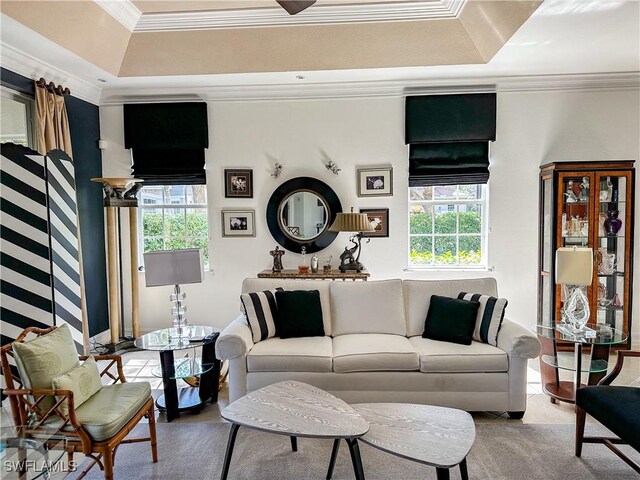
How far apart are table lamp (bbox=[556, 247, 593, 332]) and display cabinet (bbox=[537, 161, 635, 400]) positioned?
124cm

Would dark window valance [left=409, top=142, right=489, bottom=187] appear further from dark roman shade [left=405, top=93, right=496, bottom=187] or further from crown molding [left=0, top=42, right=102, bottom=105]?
crown molding [left=0, top=42, right=102, bottom=105]

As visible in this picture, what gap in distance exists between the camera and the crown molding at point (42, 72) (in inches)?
139

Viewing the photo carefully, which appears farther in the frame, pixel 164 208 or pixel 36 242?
pixel 164 208

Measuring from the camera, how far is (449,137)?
4.61 meters

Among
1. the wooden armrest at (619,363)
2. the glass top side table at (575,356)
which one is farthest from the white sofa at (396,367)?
the wooden armrest at (619,363)

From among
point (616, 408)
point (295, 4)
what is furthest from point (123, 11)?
point (616, 408)

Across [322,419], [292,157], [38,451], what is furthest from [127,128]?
[322,419]

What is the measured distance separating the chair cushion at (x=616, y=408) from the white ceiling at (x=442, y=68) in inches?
97.5

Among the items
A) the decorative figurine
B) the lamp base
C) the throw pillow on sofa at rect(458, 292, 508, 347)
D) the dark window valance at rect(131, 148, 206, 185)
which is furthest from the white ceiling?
the throw pillow on sofa at rect(458, 292, 508, 347)

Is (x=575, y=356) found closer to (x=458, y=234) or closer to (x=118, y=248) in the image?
(x=458, y=234)

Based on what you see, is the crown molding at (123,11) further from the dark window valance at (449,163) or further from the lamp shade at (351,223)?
the dark window valance at (449,163)

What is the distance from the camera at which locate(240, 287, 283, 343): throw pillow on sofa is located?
3.25m

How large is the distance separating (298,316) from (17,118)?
10.2 feet

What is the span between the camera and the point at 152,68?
4.15 m
